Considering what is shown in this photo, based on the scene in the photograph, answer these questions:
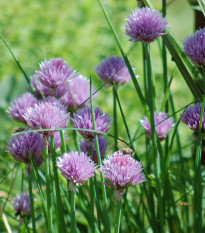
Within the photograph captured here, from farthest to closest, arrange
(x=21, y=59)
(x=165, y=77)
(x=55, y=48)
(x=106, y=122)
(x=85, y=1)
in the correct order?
(x=85, y=1)
(x=55, y=48)
(x=21, y=59)
(x=165, y=77)
(x=106, y=122)

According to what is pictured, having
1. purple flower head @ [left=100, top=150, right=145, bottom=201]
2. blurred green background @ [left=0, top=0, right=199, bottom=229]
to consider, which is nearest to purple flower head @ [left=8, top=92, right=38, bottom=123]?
purple flower head @ [left=100, top=150, right=145, bottom=201]

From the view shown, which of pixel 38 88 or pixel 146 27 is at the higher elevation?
pixel 38 88

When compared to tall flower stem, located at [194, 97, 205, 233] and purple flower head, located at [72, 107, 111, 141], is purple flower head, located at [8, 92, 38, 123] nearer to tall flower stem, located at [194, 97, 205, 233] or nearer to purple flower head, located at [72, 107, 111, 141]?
purple flower head, located at [72, 107, 111, 141]

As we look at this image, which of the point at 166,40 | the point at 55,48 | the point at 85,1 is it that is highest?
the point at 85,1

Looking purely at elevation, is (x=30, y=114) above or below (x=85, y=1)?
below

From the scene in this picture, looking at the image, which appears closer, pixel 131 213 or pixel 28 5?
pixel 131 213

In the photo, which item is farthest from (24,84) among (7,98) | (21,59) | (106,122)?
(106,122)

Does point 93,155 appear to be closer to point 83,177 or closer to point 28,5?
point 83,177

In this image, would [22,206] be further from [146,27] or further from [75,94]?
[146,27]

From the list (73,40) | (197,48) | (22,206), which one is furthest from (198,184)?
(73,40)
